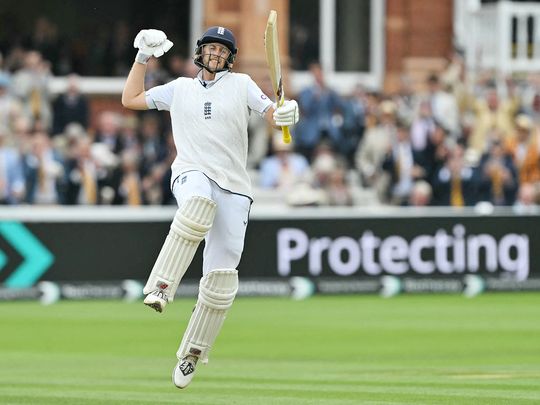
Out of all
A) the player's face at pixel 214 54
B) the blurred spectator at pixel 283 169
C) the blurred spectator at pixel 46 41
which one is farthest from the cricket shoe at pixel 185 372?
the blurred spectator at pixel 46 41

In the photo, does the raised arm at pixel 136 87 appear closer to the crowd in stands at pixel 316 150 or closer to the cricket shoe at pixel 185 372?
the cricket shoe at pixel 185 372

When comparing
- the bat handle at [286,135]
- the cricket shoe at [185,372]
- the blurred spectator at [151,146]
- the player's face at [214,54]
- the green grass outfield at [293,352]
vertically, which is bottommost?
the green grass outfield at [293,352]

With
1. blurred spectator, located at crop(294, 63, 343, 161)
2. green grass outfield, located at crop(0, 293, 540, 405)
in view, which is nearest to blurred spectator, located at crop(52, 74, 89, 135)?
blurred spectator, located at crop(294, 63, 343, 161)

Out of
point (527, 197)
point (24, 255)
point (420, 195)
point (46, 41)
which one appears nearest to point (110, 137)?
point (24, 255)

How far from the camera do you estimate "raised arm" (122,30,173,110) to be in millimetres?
9805

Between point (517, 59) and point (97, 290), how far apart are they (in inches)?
412

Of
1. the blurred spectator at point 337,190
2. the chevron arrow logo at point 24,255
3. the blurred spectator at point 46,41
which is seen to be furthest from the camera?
the blurred spectator at point 46,41

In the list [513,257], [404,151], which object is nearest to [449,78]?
[404,151]

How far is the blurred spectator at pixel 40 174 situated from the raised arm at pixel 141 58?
9.56 m

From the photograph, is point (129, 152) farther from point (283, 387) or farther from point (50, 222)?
point (283, 387)

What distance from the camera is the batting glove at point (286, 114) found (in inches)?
373

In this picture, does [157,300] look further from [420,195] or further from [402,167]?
[402,167]

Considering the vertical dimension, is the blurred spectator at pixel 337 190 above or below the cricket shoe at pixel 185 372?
above

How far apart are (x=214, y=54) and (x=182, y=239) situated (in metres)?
1.14
